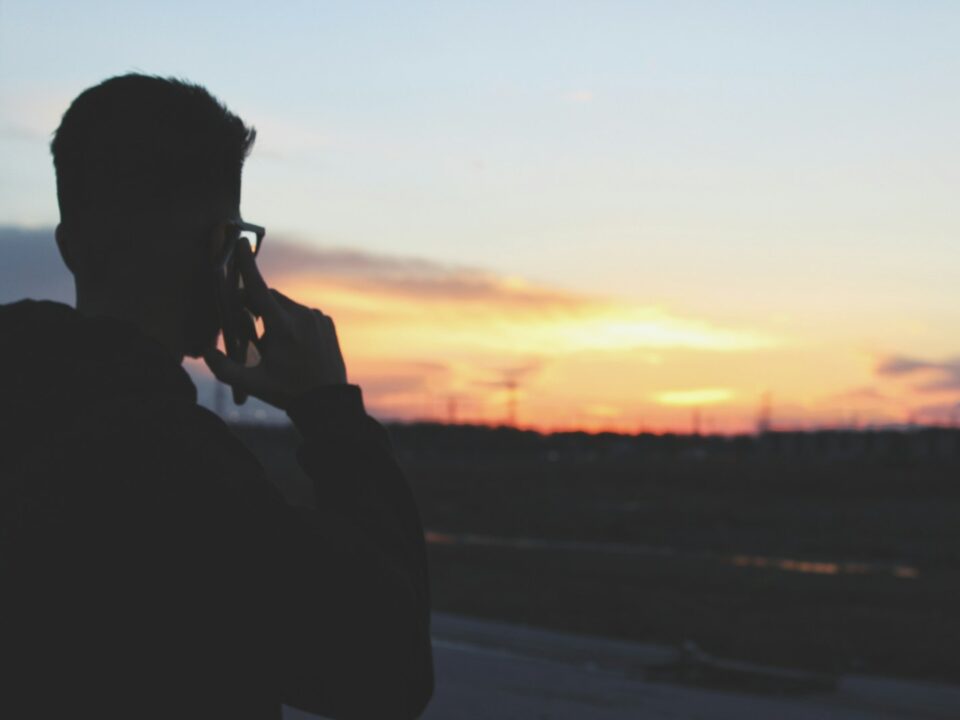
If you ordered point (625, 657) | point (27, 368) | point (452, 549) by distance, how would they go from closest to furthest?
1. point (27, 368)
2. point (625, 657)
3. point (452, 549)

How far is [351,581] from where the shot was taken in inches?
69.6

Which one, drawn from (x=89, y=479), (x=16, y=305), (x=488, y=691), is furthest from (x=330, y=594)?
(x=488, y=691)

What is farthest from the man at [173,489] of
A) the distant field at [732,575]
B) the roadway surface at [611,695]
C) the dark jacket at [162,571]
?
the distant field at [732,575]

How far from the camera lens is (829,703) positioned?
12.1 meters

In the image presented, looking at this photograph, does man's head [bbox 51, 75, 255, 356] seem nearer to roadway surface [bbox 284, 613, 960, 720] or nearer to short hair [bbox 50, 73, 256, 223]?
short hair [bbox 50, 73, 256, 223]

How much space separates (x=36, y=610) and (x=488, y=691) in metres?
10.7

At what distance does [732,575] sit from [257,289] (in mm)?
23821

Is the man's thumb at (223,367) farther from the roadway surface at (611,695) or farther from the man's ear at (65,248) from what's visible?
the roadway surface at (611,695)

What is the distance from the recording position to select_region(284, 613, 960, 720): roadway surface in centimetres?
1127

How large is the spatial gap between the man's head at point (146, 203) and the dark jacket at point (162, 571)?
135 mm

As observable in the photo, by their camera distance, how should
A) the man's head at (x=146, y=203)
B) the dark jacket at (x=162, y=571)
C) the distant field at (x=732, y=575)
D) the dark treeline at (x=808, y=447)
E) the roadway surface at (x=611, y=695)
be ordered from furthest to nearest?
the dark treeline at (x=808, y=447) < the distant field at (x=732, y=575) < the roadway surface at (x=611, y=695) < the man's head at (x=146, y=203) < the dark jacket at (x=162, y=571)

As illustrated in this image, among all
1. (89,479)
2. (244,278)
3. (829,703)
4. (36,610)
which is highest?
(244,278)

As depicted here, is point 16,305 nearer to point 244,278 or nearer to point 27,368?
point 27,368

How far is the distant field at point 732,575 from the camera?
16.5m
